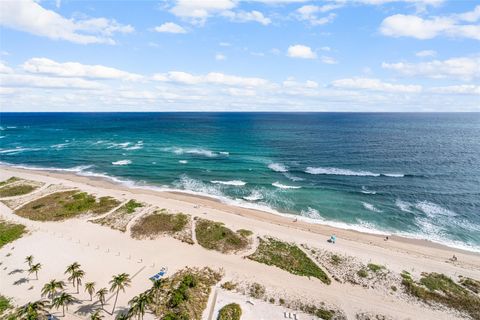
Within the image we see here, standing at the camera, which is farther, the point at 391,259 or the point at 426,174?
the point at 426,174

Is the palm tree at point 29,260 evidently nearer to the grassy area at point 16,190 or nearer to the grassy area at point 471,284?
the grassy area at point 16,190

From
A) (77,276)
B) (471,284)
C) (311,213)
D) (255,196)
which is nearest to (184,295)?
(77,276)

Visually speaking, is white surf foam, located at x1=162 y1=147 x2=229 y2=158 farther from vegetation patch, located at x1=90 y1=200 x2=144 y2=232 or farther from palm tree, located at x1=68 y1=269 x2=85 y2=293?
palm tree, located at x1=68 y1=269 x2=85 y2=293

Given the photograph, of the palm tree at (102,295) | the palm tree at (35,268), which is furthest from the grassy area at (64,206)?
the palm tree at (102,295)

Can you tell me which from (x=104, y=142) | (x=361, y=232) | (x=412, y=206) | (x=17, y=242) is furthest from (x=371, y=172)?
(x=104, y=142)

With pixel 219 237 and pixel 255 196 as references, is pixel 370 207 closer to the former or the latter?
pixel 255 196

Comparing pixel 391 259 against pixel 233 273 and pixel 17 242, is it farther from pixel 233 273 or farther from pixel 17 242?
pixel 17 242
